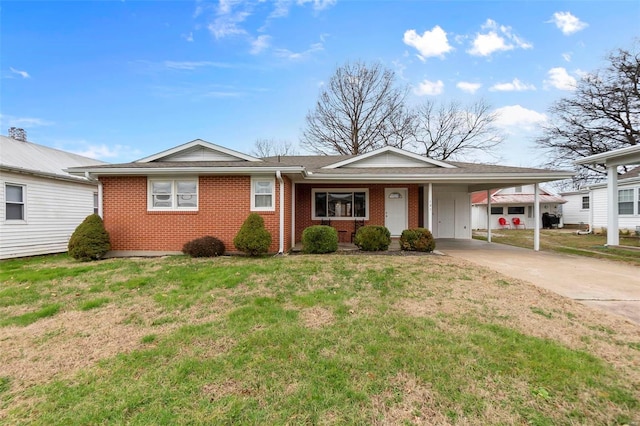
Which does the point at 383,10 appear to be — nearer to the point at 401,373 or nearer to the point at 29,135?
the point at 401,373

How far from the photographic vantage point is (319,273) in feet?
20.6

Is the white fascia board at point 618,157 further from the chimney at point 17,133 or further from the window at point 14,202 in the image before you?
the chimney at point 17,133

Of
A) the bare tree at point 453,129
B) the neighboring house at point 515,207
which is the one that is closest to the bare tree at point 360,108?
the bare tree at point 453,129

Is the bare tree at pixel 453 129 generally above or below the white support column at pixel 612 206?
above

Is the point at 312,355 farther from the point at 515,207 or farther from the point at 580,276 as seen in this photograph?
the point at 515,207

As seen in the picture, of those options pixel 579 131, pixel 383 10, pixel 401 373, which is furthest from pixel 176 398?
pixel 579 131

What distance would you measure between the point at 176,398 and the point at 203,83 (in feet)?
46.2

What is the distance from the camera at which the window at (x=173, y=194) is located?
931cm

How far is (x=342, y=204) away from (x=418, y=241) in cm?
385

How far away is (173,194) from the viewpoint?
9305 millimetres

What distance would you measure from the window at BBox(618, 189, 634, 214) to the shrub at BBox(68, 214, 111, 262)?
81.8 ft

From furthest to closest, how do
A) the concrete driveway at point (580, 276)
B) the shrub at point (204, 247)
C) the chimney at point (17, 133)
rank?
the chimney at point (17, 133), the shrub at point (204, 247), the concrete driveway at point (580, 276)

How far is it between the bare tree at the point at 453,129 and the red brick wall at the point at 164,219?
21.9 meters

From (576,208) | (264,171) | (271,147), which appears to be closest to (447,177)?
(264,171)
